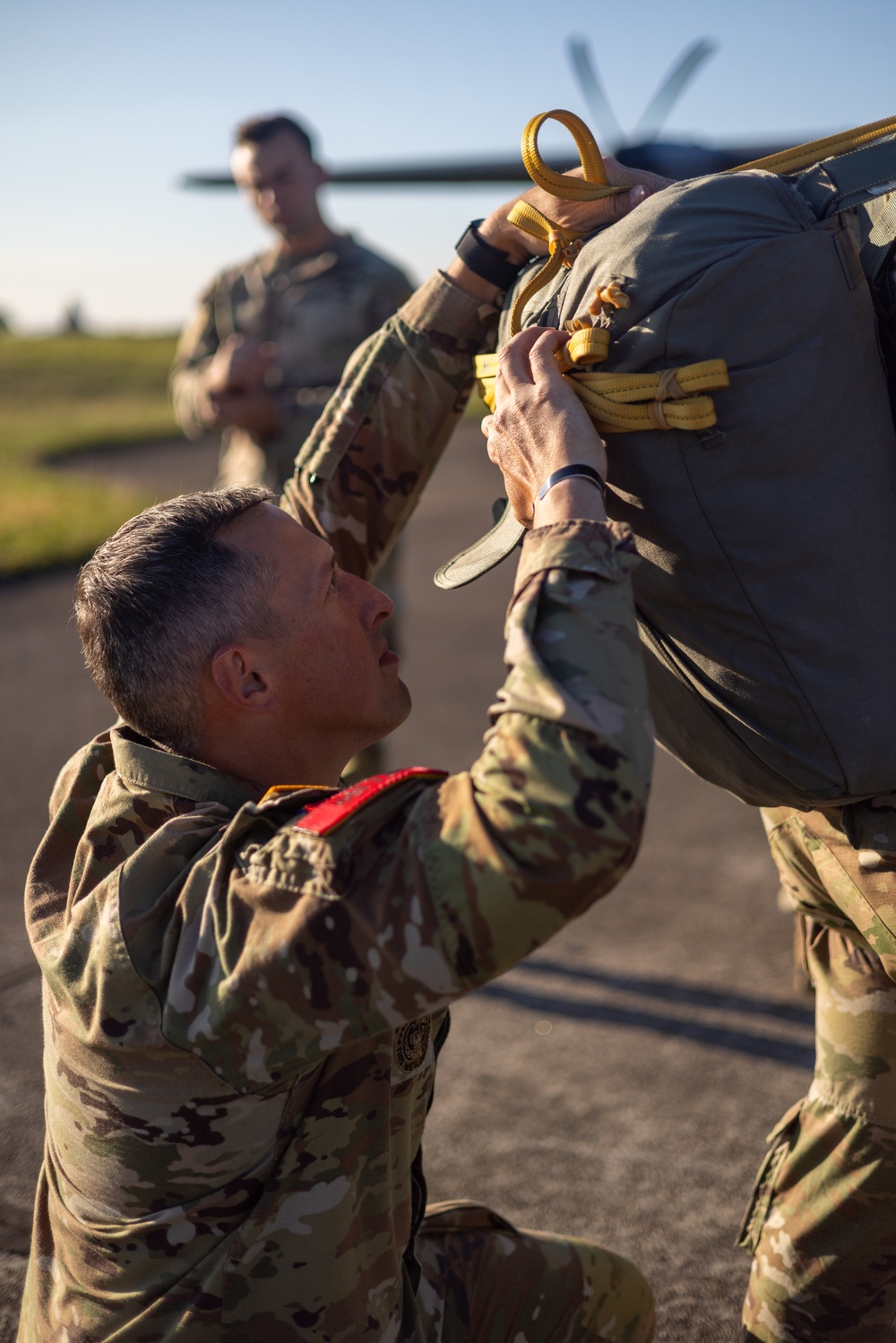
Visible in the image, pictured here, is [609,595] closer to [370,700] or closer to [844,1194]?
[370,700]

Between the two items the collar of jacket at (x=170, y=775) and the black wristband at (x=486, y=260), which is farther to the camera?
the black wristband at (x=486, y=260)

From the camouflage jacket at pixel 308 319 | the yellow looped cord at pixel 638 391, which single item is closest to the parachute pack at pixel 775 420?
the yellow looped cord at pixel 638 391

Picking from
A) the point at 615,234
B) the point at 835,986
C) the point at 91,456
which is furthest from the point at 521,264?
the point at 91,456

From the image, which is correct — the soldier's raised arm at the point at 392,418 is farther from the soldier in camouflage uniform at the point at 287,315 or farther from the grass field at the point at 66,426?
the grass field at the point at 66,426

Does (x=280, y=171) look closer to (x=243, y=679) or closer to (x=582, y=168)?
(x=582, y=168)

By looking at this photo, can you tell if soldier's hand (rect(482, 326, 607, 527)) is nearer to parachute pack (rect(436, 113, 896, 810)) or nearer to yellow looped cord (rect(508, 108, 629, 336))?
parachute pack (rect(436, 113, 896, 810))

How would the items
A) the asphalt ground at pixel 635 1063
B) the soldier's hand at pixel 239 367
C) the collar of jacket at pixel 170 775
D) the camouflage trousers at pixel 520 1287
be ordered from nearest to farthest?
the collar of jacket at pixel 170 775 < the camouflage trousers at pixel 520 1287 < the asphalt ground at pixel 635 1063 < the soldier's hand at pixel 239 367

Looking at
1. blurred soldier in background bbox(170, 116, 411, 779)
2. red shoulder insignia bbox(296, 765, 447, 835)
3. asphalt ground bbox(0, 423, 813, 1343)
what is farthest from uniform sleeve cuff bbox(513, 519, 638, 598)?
blurred soldier in background bbox(170, 116, 411, 779)

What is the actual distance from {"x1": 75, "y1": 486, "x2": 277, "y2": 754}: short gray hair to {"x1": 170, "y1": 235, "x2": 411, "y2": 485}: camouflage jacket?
312 centimetres

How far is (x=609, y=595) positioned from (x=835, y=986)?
0.89 m

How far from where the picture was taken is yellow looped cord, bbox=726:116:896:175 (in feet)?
5.33

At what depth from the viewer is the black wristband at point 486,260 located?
6.65ft

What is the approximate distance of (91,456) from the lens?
16531mm

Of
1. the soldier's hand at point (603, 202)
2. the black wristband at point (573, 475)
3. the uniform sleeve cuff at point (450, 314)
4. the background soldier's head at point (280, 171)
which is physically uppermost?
the background soldier's head at point (280, 171)
